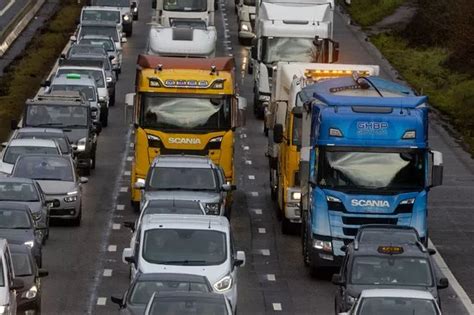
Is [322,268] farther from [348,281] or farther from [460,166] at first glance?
[460,166]

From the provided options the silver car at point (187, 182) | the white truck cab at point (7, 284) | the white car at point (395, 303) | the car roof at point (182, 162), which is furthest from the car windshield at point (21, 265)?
the car roof at point (182, 162)

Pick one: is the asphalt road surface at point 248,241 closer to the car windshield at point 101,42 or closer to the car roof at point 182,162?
the car roof at point 182,162

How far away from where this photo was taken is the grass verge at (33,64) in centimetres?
5903

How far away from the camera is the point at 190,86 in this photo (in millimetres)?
40906

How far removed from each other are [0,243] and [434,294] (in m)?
6.62

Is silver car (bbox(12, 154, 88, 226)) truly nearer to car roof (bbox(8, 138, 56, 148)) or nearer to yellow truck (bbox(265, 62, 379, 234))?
car roof (bbox(8, 138, 56, 148))

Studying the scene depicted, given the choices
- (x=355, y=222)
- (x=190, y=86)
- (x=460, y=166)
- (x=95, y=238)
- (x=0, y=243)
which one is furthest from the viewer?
(x=460, y=166)

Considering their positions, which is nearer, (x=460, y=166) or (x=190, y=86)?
(x=190, y=86)

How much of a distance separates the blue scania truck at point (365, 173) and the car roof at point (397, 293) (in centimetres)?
709

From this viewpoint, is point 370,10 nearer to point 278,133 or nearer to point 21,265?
point 278,133

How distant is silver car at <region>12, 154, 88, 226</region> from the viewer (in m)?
39.0

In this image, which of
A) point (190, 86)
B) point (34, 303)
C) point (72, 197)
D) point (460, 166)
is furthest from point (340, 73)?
point (34, 303)

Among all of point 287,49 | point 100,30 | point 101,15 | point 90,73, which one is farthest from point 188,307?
point 101,15

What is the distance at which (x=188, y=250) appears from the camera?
98.5 ft
